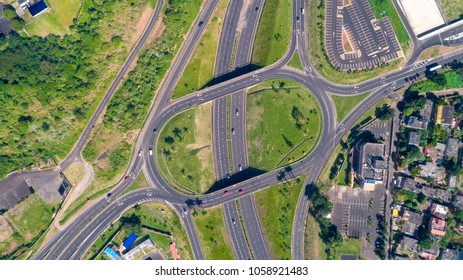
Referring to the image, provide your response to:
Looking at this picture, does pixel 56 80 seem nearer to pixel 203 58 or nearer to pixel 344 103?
pixel 203 58

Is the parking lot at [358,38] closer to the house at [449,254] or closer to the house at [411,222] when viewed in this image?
the house at [411,222]

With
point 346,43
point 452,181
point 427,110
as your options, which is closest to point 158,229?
point 346,43

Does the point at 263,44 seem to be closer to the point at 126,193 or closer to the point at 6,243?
the point at 126,193

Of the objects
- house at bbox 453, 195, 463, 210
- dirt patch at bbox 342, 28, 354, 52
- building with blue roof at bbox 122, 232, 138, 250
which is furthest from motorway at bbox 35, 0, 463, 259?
house at bbox 453, 195, 463, 210

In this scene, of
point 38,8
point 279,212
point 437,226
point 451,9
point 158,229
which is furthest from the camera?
point 158,229

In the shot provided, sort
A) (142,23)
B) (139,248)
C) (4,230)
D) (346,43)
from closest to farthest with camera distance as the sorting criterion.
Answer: (142,23) < (139,248) < (4,230) < (346,43)
